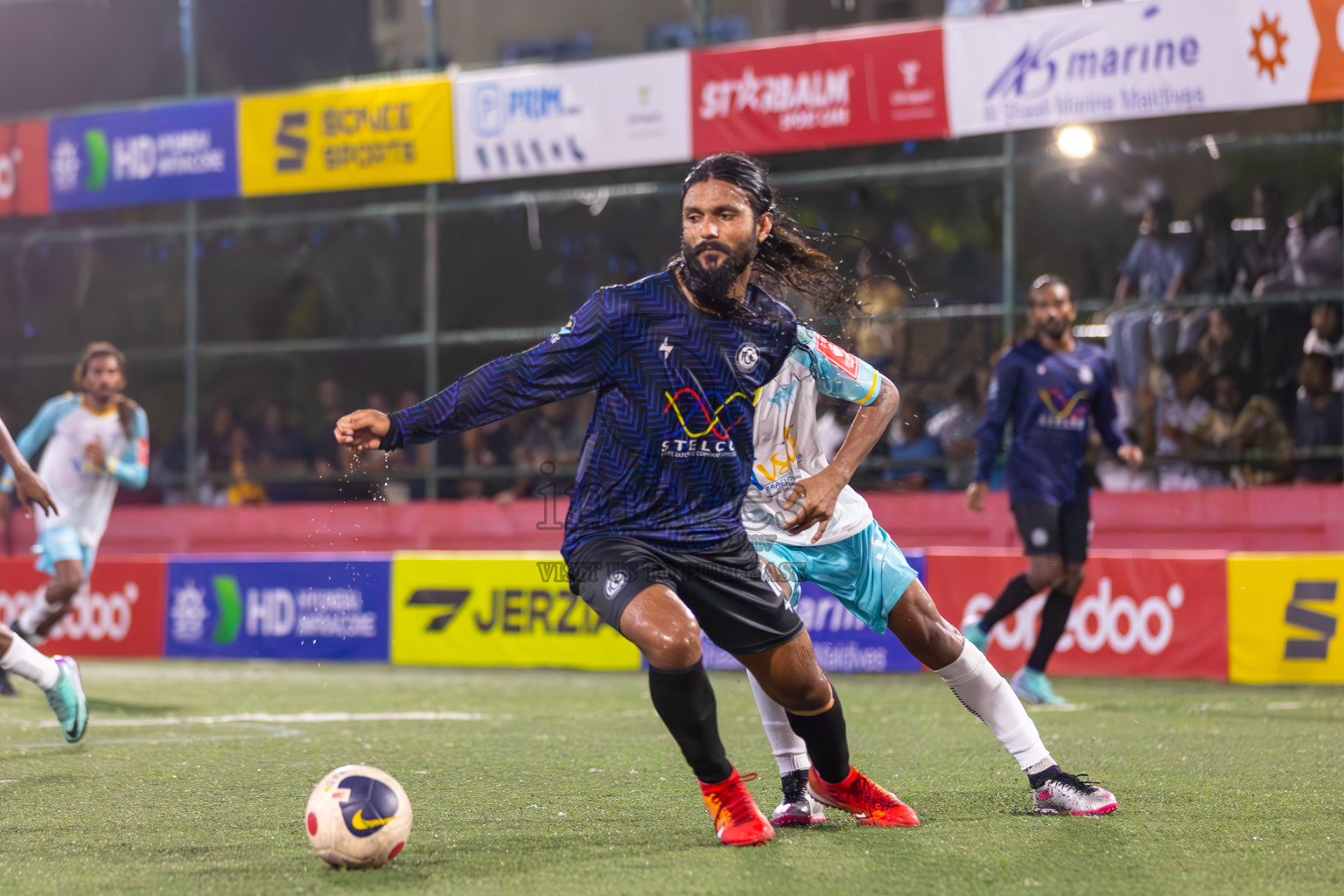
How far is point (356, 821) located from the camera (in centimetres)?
437

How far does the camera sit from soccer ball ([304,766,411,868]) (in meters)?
4.36

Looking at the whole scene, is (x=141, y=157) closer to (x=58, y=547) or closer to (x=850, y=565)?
(x=58, y=547)

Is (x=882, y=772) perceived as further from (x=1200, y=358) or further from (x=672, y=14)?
(x=672, y=14)

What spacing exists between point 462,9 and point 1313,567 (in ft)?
36.1

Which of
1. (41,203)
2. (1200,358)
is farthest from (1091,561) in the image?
(41,203)

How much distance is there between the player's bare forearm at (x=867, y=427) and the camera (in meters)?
4.82

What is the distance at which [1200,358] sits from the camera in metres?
14.3

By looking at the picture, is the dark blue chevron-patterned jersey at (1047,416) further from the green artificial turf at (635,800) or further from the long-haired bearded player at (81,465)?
the long-haired bearded player at (81,465)

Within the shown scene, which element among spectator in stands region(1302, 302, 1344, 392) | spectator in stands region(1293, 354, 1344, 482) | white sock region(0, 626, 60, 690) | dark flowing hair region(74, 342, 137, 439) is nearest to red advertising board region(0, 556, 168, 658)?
dark flowing hair region(74, 342, 137, 439)

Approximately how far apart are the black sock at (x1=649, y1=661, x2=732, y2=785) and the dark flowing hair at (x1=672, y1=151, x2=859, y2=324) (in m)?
1.19

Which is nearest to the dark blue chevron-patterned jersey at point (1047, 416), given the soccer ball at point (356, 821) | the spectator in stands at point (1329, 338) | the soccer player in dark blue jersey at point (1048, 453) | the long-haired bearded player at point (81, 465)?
the soccer player in dark blue jersey at point (1048, 453)

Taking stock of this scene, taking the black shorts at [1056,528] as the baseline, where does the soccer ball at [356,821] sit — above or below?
below

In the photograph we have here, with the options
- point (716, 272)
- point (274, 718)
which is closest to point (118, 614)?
point (274, 718)

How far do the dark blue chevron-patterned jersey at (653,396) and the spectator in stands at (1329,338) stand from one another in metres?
10.4
